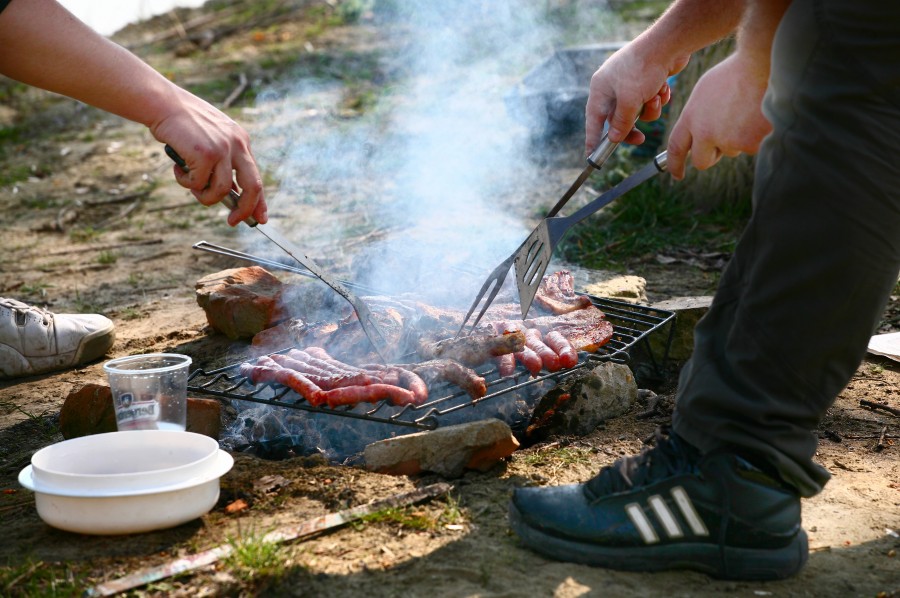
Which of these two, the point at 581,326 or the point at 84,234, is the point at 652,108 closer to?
the point at 581,326

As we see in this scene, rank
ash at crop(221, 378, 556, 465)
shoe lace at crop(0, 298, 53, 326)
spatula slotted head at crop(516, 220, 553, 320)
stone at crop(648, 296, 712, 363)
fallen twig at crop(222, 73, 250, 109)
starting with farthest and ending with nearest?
fallen twig at crop(222, 73, 250, 109) < shoe lace at crop(0, 298, 53, 326) < stone at crop(648, 296, 712, 363) < ash at crop(221, 378, 556, 465) < spatula slotted head at crop(516, 220, 553, 320)

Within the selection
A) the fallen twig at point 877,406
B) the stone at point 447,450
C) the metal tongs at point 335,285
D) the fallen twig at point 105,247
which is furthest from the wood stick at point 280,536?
the fallen twig at point 105,247

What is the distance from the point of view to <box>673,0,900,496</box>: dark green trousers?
1906 millimetres

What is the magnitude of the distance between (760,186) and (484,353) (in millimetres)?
1286

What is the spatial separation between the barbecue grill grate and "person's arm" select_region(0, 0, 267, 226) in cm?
73

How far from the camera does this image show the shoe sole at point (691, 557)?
216 centimetres

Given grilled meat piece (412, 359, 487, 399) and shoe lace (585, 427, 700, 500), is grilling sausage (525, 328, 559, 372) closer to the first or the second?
grilled meat piece (412, 359, 487, 399)

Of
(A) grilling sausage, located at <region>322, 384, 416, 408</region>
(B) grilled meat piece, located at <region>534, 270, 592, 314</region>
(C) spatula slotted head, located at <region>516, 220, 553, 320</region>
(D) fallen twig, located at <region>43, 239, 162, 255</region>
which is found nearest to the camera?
(A) grilling sausage, located at <region>322, 384, 416, 408</region>

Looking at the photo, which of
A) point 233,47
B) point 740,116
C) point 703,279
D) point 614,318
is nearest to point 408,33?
point 233,47

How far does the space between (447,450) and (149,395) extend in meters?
1.01

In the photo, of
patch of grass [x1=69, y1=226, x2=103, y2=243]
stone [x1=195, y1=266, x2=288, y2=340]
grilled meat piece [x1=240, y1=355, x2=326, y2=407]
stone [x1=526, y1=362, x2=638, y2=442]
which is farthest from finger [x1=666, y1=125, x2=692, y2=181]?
→ patch of grass [x1=69, y1=226, x2=103, y2=243]

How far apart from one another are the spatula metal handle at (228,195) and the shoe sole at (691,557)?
4.59 ft

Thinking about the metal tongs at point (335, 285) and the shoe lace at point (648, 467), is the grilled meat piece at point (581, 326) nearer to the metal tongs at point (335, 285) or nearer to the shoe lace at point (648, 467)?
the metal tongs at point (335, 285)

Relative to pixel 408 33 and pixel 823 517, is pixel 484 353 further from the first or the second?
pixel 408 33
